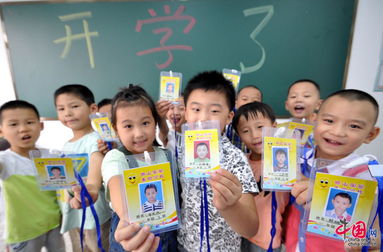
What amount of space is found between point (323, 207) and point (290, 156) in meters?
0.17

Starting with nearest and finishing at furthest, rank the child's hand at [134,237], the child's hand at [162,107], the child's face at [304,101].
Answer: the child's hand at [134,237] → the child's hand at [162,107] → the child's face at [304,101]

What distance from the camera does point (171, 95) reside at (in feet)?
3.83

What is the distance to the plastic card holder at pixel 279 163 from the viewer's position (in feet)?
2.10

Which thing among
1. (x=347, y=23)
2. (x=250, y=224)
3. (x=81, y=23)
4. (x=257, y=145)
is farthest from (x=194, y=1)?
(x=250, y=224)

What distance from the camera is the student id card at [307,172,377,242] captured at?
1.67ft

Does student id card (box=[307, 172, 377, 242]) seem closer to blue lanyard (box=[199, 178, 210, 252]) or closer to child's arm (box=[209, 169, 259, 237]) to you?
child's arm (box=[209, 169, 259, 237])

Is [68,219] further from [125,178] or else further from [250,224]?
[250,224]

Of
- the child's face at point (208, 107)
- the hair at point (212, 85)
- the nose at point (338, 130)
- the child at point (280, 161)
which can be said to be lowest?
the child at point (280, 161)

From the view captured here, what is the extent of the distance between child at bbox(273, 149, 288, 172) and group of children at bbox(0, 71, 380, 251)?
0.06 meters

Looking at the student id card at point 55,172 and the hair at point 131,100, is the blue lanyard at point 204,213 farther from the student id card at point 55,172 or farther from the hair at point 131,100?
the student id card at point 55,172

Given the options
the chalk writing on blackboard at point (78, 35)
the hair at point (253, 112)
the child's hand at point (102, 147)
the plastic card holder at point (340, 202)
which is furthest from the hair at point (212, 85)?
the chalk writing on blackboard at point (78, 35)

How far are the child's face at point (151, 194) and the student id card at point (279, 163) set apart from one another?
0.37 metres

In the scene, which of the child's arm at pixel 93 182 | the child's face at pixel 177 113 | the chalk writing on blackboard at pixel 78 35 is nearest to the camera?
the child's arm at pixel 93 182

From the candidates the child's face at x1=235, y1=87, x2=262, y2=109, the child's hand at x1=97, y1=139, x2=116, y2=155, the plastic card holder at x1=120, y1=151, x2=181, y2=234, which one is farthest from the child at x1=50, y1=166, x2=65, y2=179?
the child's face at x1=235, y1=87, x2=262, y2=109
